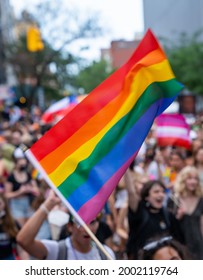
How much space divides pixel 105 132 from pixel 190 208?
93.3 inches

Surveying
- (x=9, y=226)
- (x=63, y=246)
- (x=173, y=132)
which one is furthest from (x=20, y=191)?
(x=63, y=246)

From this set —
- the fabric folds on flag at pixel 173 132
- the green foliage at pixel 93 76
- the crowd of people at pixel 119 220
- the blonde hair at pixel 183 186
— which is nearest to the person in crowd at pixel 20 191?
the crowd of people at pixel 119 220

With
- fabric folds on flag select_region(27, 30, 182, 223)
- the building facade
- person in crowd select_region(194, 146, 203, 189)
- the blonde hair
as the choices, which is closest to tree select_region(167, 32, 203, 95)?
the building facade

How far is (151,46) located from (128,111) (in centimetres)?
43

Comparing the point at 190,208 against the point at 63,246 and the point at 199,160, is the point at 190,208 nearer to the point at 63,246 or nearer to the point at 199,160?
the point at 199,160

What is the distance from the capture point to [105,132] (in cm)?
377

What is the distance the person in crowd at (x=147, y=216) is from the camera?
5.40m

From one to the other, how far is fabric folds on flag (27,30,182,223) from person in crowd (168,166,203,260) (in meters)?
1.73

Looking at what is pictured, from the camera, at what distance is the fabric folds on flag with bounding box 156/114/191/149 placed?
8.76m

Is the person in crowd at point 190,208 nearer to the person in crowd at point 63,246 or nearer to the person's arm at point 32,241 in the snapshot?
the person in crowd at point 63,246

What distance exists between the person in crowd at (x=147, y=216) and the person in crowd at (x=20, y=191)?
2599 mm

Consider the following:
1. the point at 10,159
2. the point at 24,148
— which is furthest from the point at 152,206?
the point at 10,159

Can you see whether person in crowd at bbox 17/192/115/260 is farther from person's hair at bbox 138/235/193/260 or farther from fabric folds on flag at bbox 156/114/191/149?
→ fabric folds on flag at bbox 156/114/191/149

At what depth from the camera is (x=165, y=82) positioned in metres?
3.97
